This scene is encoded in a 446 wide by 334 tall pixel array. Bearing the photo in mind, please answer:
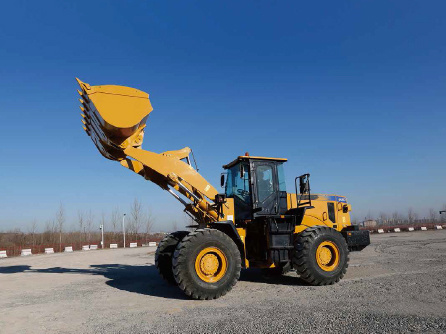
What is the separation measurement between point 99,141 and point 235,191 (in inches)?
147

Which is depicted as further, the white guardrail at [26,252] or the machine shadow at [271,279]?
the white guardrail at [26,252]

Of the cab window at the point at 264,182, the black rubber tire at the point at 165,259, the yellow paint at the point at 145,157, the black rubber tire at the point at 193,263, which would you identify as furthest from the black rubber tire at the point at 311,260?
the black rubber tire at the point at 165,259

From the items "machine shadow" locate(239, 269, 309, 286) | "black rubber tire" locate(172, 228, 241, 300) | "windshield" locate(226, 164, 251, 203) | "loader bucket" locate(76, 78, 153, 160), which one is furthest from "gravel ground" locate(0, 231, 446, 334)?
"loader bucket" locate(76, 78, 153, 160)

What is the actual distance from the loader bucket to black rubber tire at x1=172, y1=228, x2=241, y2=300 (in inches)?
110

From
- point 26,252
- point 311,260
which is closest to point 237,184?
point 311,260

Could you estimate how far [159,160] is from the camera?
28.4 ft

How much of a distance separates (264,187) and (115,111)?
166 inches

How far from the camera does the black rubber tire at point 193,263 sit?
6.97 m

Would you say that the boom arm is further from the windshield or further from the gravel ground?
the gravel ground

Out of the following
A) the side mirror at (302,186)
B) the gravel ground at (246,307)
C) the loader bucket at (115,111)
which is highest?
the loader bucket at (115,111)

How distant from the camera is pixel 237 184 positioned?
9.21m

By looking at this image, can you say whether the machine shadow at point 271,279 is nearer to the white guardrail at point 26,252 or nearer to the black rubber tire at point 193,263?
the black rubber tire at point 193,263

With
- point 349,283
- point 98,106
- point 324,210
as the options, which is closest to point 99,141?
point 98,106

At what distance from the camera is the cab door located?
8805 mm
